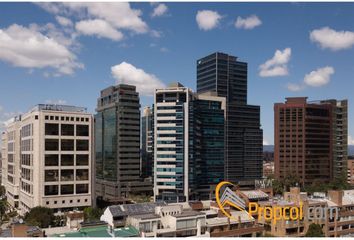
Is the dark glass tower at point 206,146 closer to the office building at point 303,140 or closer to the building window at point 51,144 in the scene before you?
the office building at point 303,140

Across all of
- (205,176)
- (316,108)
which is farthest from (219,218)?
(316,108)

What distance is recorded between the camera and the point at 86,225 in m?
50.4

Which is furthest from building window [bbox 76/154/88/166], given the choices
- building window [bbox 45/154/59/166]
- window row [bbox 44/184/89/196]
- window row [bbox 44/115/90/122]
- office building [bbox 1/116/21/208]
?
office building [bbox 1/116/21/208]

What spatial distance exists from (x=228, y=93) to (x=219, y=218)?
371ft

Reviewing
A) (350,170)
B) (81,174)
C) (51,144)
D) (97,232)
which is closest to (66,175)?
(81,174)

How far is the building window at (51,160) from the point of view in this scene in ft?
272

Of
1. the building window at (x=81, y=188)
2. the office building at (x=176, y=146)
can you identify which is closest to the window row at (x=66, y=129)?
the building window at (x=81, y=188)

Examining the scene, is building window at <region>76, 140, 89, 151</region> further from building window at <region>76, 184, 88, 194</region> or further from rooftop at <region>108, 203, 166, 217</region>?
rooftop at <region>108, 203, 166, 217</region>

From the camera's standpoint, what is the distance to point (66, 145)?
278 feet

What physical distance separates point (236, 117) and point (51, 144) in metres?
87.2

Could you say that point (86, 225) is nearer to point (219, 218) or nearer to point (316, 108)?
point (219, 218)

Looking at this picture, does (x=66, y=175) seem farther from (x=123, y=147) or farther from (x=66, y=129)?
(x=123, y=147)

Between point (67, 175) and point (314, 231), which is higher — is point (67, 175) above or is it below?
above

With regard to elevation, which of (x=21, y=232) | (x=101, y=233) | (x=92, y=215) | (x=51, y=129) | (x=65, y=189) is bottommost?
(x=92, y=215)
